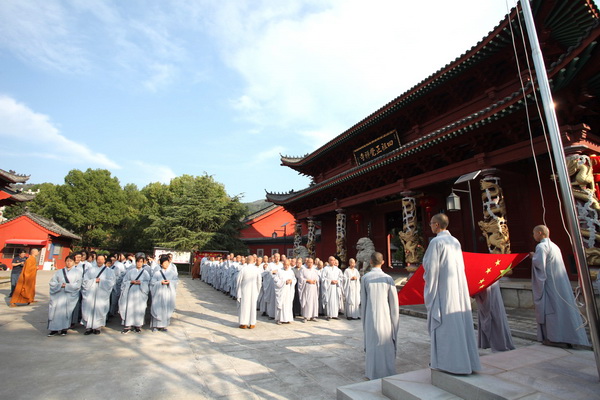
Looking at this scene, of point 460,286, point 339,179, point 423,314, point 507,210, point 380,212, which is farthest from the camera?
point 380,212

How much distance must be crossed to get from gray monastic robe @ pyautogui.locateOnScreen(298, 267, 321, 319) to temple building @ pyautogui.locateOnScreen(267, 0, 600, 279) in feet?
13.1

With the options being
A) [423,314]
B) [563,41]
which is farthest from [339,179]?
[563,41]

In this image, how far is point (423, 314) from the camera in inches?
314

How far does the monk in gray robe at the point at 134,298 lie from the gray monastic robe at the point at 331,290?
4.49 m

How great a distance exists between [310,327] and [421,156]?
Answer: 613 centimetres

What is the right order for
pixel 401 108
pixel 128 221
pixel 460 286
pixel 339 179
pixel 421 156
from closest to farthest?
pixel 460 286, pixel 421 156, pixel 401 108, pixel 339 179, pixel 128 221

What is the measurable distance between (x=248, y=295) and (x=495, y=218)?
6457 mm

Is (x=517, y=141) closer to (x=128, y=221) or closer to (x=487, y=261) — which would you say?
(x=487, y=261)

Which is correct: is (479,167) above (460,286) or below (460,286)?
above

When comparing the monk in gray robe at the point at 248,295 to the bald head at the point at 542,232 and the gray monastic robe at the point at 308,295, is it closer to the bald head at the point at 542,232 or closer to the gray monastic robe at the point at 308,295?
the gray monastic robe at the point at 308,295

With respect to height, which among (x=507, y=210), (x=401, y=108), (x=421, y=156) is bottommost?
(x=507, y=210)

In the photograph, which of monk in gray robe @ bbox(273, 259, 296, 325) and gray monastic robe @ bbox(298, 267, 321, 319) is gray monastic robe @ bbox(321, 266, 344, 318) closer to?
gray monastic robe @ bbox(298, 267, 321, 319)

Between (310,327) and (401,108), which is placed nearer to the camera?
(310,327)

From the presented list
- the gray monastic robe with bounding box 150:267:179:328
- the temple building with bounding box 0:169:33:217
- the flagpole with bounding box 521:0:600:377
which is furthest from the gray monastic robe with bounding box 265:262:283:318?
the temple building with bounding box 0:169:33:217
